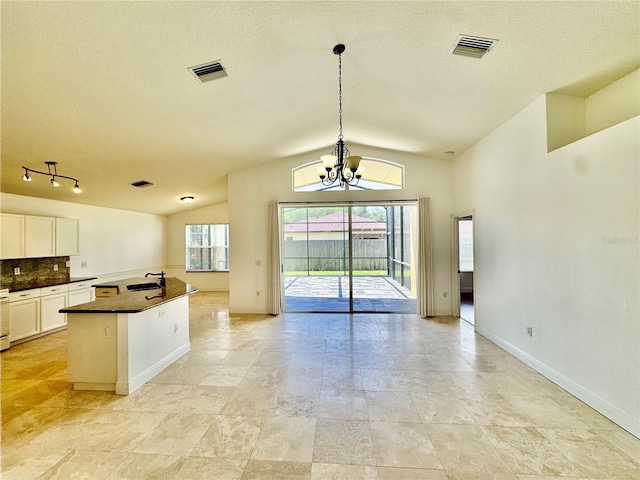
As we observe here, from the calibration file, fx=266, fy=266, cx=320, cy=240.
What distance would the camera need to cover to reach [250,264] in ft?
19.1

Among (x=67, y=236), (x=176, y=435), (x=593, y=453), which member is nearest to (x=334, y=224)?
(x=176, y=435)

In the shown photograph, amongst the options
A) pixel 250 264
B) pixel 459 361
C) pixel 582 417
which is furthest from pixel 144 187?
pixel 582 417

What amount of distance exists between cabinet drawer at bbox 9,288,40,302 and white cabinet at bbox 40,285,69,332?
0.29ft

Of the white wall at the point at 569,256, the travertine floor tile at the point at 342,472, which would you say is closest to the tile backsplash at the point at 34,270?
the travertine floor tile at the point at 342,472

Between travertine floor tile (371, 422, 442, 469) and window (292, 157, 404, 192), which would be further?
window (292, 157, 404, 192)

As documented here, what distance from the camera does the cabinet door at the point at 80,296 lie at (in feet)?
16.1

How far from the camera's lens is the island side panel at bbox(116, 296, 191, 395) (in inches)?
109

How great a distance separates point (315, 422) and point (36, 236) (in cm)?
550

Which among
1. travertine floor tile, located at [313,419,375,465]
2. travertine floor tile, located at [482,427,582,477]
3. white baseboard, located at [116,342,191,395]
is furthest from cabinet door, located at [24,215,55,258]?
travertine floor tile, located at [482,427,582,477]

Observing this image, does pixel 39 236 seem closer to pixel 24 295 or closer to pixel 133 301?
pixel 24 295

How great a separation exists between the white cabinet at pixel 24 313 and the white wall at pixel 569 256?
720 centimetres

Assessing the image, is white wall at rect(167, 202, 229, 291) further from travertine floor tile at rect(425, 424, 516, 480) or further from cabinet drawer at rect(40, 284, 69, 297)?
travertine floor tile at rect(425, 424, 516, 480)

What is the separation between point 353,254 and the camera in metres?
5.91

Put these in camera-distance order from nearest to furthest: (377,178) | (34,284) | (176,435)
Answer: (176,435)
(34,284)
(377,178)
